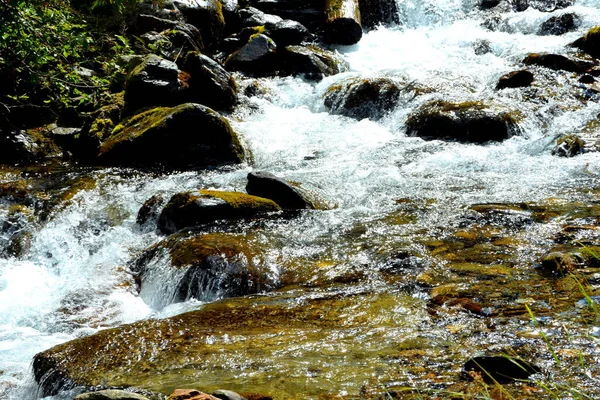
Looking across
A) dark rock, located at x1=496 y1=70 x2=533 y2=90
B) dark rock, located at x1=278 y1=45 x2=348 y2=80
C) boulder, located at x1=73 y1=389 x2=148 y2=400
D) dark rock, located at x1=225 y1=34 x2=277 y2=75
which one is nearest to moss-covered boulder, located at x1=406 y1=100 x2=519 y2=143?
dark rock, located at x1=496 y1=70 x2=533 y2=90

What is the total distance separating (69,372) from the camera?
357cm

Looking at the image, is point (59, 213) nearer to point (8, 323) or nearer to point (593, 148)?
point (8, 323)

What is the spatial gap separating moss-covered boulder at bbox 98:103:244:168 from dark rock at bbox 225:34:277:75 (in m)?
4.93

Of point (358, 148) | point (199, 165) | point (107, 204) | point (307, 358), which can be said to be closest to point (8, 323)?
point (107, 204)

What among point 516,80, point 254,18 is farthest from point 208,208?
point 254,18

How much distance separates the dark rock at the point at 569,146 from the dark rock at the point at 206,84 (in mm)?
6532

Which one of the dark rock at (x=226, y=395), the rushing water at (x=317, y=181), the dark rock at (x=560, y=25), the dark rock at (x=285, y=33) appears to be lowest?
the rushing water at (x=317, y=181)

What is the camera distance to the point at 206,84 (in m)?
11.7

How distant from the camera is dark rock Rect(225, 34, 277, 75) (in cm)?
1420

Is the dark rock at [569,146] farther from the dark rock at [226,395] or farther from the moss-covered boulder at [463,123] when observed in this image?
the dark rock at [226,395]

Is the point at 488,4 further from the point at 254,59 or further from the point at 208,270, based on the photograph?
the point at 208,270

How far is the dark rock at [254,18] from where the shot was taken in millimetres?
16156

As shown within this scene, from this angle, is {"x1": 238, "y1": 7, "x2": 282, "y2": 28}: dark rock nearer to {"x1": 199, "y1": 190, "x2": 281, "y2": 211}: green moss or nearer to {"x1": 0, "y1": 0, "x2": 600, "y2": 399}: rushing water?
{"x1": 0, "y1": 0, "x2": 600, "y2": 399}: rushing water

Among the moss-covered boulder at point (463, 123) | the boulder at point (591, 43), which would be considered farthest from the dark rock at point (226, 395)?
the boulder at point (591, 43)
